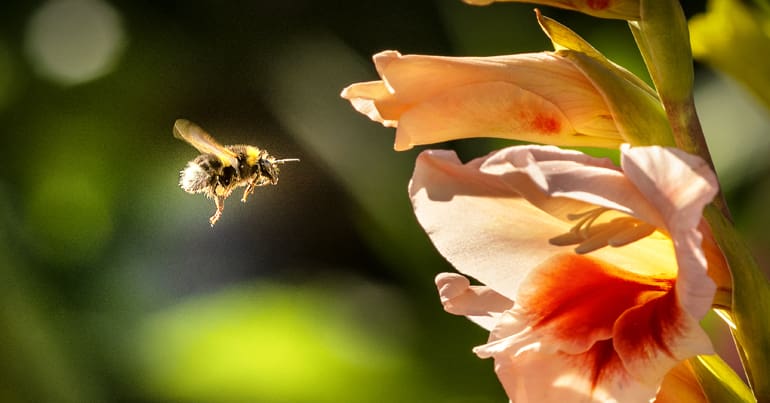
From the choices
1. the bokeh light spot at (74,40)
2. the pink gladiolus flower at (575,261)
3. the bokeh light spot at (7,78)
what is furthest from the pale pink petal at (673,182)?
the bokeh light spot at (7,78)

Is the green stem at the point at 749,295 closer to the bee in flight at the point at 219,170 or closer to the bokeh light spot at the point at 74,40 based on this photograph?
the bee in flight at the point at 219,170

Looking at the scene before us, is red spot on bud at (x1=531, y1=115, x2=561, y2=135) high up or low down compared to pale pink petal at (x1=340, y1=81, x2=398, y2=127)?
down

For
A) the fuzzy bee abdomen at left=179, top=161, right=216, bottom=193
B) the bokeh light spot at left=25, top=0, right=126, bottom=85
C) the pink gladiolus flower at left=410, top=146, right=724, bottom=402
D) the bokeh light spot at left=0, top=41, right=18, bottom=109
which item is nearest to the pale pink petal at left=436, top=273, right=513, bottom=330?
the pink gladiolus flower at left=410, top=146, right=724, bottom=402

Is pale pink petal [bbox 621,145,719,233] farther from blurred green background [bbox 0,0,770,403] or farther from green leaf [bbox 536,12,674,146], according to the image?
blurred green background [bbox 0,0,770,403]

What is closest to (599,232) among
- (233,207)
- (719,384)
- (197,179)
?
(719,384)

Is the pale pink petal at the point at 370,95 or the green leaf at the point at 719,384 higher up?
the pale pink petal at the point at 370,95

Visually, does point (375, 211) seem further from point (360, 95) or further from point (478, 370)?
point (360, 95)
